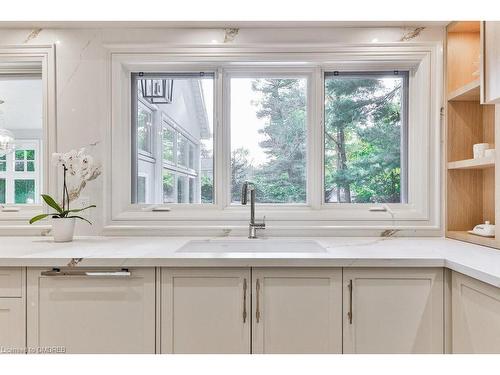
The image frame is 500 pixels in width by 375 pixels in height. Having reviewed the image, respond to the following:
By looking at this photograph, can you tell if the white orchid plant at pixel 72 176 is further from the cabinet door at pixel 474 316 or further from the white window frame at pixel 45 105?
the cabinet door at pixel 474 316

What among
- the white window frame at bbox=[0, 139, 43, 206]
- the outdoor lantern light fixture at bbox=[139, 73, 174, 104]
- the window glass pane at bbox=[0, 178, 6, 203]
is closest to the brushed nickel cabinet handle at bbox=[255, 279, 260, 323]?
the outdoor lantern light fixture at bbox=[139, 73, 174, 104]

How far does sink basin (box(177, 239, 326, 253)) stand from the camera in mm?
1897

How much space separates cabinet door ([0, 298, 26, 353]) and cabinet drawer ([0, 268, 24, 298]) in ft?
0.08

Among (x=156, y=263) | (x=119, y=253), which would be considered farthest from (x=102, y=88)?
(x=156, y=263)

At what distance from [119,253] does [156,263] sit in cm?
20

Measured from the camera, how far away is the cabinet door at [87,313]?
142 centimetres

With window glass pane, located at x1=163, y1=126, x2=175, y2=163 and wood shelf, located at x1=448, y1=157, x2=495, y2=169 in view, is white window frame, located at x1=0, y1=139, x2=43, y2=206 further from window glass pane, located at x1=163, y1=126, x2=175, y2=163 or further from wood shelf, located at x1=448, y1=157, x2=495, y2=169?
wood shelf, located at x1=448, y1=157, x2=495, y2=169

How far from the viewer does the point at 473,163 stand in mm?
1745

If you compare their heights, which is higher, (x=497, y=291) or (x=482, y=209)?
(x=482, y=209)
